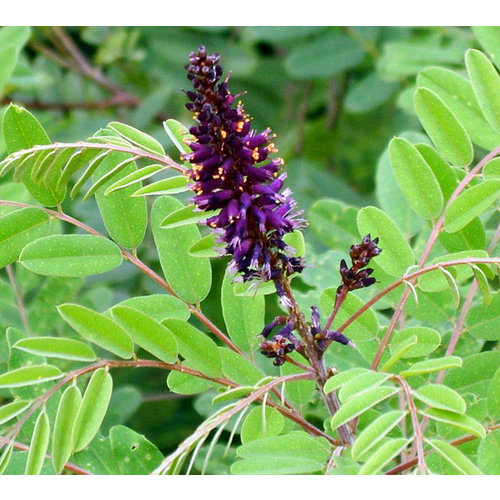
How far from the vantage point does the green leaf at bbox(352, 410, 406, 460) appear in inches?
36.3

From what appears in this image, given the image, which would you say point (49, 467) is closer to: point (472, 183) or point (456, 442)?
point (456, 442)

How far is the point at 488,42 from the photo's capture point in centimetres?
150

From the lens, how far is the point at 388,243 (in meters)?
1.27

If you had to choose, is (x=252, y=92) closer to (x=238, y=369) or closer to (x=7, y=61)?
(x=7, y=61)

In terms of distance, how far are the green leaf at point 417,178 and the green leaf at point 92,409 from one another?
→ 0.54 meters

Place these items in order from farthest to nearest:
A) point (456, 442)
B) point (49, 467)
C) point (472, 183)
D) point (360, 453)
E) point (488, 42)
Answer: point (488, 42) < point (472, 183) < point (49, 467) < point (456, 442) < point (360, 453)

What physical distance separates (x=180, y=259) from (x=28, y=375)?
32cm

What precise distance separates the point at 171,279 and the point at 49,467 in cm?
32

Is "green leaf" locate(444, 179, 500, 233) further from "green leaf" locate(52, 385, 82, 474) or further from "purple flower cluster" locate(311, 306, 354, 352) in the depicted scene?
"green leaf" locate(52, 385, 82, 474)

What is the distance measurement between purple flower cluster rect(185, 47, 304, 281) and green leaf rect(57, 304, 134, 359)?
17 centimetres

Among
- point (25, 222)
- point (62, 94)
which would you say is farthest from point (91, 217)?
point (25, 222)

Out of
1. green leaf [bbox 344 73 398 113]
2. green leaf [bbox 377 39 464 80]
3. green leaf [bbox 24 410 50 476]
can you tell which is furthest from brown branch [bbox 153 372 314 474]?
green leaf [bbox 344 73 398 113]

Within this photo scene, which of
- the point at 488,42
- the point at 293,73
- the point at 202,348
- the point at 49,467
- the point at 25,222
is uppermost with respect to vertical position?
the point at 293,73

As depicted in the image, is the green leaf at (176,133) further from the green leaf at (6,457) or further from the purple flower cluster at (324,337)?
the green leaf at (6,457)
